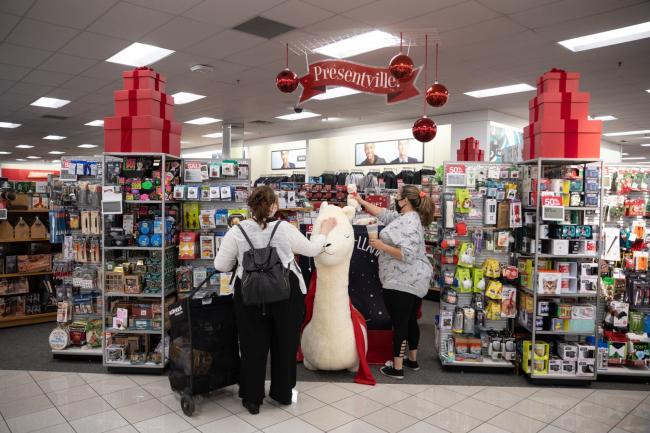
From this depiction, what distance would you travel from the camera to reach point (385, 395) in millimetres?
3902

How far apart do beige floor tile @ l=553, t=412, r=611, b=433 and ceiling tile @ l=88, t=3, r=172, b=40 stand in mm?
5300

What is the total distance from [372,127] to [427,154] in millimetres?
1653

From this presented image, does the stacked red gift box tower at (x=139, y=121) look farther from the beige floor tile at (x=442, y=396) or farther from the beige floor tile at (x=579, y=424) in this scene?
the beige floor tile at (x=579, y=424)

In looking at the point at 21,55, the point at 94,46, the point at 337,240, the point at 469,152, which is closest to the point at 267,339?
the point at 337,240

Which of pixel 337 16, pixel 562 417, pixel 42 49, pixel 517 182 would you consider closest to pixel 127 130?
pixel 337 16

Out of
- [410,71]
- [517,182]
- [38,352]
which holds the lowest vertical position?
[38,352]

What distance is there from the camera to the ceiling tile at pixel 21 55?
633cm

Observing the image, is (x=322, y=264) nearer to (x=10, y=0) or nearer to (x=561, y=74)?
(x=561, y=74)

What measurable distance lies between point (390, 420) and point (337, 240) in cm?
146

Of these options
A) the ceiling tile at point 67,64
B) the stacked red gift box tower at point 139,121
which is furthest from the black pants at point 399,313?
the ceiling tile at point 67,64

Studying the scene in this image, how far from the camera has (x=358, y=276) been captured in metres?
4.80

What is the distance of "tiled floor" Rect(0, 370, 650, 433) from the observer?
3336 millimetres

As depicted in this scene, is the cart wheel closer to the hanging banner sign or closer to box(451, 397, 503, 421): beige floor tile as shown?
box(451, 397, 503, 421): beige floor tile

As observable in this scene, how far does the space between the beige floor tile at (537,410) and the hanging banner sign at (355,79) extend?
2.74 m
